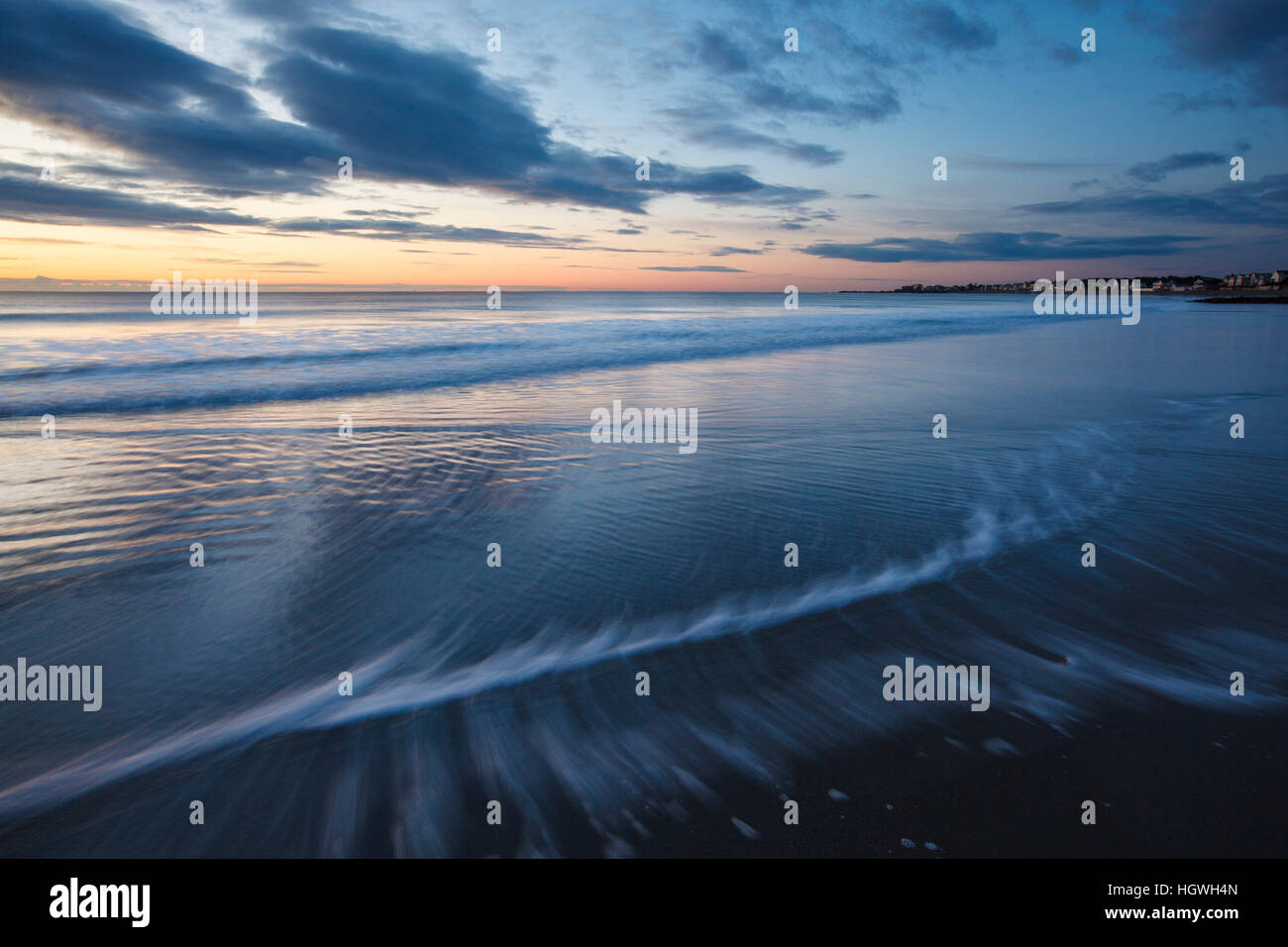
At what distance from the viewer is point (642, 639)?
4.09 meters

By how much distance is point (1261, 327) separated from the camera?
106 feet

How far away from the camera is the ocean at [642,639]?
9.05 ft

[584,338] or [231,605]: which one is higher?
[584,338]

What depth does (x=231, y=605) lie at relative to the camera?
4531 millimetres

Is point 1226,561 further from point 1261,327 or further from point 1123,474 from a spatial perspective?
point 1261,327

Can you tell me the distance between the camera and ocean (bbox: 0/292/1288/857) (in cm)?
276
